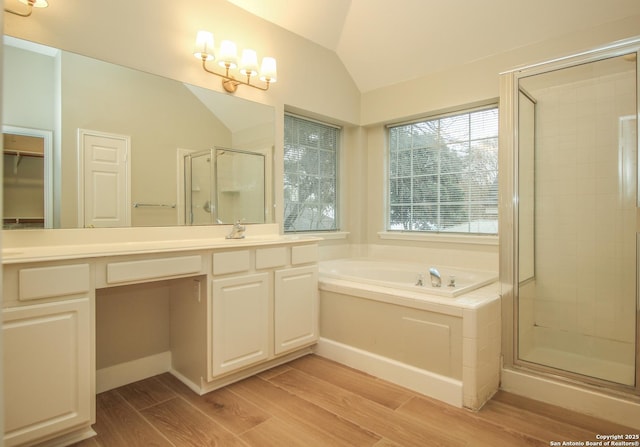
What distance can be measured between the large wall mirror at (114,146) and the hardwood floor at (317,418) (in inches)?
39.6

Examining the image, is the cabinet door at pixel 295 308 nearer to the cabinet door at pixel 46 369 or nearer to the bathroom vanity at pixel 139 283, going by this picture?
the bathroom vanity at pixel 139 283

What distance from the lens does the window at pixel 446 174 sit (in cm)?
315

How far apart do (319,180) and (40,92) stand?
2318 millimetres

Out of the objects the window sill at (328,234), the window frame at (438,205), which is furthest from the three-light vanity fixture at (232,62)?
the window frame at (438,205)

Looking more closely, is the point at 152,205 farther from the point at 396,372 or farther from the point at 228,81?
the point at 396,372

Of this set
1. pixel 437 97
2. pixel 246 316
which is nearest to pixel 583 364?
pixel 246 316

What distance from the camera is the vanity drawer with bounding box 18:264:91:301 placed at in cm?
152

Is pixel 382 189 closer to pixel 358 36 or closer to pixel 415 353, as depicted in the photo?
pixel 358 36

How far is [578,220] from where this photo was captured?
2467 millimetres

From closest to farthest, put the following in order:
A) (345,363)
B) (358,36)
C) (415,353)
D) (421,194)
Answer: (415,353)
(345,363)
(358,36)
(421,194)

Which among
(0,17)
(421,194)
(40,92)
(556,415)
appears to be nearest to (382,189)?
(421,194)

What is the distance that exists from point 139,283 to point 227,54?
1.54m

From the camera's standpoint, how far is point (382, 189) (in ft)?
12.7

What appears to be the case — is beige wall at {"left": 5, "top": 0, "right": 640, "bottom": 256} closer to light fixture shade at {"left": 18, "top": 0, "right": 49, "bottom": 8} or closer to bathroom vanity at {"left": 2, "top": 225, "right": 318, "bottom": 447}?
light fixture shade at {"left": 18, "top": 0, "right": 49, "bottom": 8}
